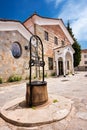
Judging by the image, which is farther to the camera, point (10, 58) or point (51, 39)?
point (51, 39)

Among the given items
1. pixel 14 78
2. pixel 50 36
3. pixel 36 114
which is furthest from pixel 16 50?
pixel 36 114

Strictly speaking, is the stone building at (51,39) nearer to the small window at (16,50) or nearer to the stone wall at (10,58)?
the stone wall at (10,58)

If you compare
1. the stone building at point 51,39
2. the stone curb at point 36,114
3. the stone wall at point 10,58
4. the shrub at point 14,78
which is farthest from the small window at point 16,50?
the stone curb at point 36,114

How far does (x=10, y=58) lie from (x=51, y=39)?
24.6 feet

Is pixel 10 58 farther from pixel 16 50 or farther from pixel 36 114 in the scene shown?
pixel 36 114

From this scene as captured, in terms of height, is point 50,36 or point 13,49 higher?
point 50,36

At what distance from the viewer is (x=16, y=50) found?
35.8 ft

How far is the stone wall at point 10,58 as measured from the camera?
32.1 feet

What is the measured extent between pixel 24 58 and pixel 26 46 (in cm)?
117

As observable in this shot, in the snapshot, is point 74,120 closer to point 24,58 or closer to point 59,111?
point 59,111

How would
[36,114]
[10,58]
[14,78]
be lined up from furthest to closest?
[14,78], [10,58], [36,114]

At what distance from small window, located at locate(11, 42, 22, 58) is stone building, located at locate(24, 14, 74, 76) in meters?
3.50

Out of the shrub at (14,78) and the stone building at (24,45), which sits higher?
the stone building at (24,45)

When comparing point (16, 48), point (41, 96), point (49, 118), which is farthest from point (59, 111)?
point (16, 48)
